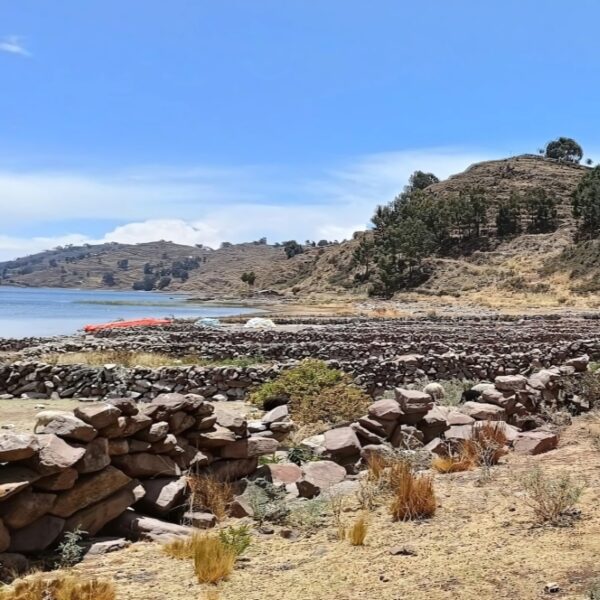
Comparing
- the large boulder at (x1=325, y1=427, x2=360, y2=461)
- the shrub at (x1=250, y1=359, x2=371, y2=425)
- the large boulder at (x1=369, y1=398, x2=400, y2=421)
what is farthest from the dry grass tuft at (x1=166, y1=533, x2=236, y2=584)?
the shrub at (x1=250, y1=359, x2=371, y2=425)

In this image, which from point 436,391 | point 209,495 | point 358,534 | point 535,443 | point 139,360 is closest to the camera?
point 358,534

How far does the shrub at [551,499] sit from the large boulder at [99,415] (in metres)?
3.99

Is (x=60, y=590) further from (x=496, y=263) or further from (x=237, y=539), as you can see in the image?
(x=496, y=263)

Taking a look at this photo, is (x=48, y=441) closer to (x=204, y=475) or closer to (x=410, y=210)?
(x=204, y=475)

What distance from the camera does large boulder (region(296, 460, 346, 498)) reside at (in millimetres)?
7684

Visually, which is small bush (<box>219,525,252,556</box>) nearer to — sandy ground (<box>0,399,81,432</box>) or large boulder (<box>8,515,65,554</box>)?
large boulder (<box>8,515,65,554</box>)

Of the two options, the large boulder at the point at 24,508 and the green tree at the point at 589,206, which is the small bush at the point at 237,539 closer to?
the large boulder at the point at 24,508

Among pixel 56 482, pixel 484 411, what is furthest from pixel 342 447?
pixel 56 482

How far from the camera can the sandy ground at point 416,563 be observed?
4988 millimetres

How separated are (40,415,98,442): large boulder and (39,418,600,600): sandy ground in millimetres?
1078

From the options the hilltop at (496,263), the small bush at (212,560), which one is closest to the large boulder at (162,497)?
the small bush at (212,560)

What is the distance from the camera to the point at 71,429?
245 inches

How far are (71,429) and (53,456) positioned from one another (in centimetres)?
38

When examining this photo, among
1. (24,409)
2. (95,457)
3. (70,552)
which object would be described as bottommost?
(24,409)
